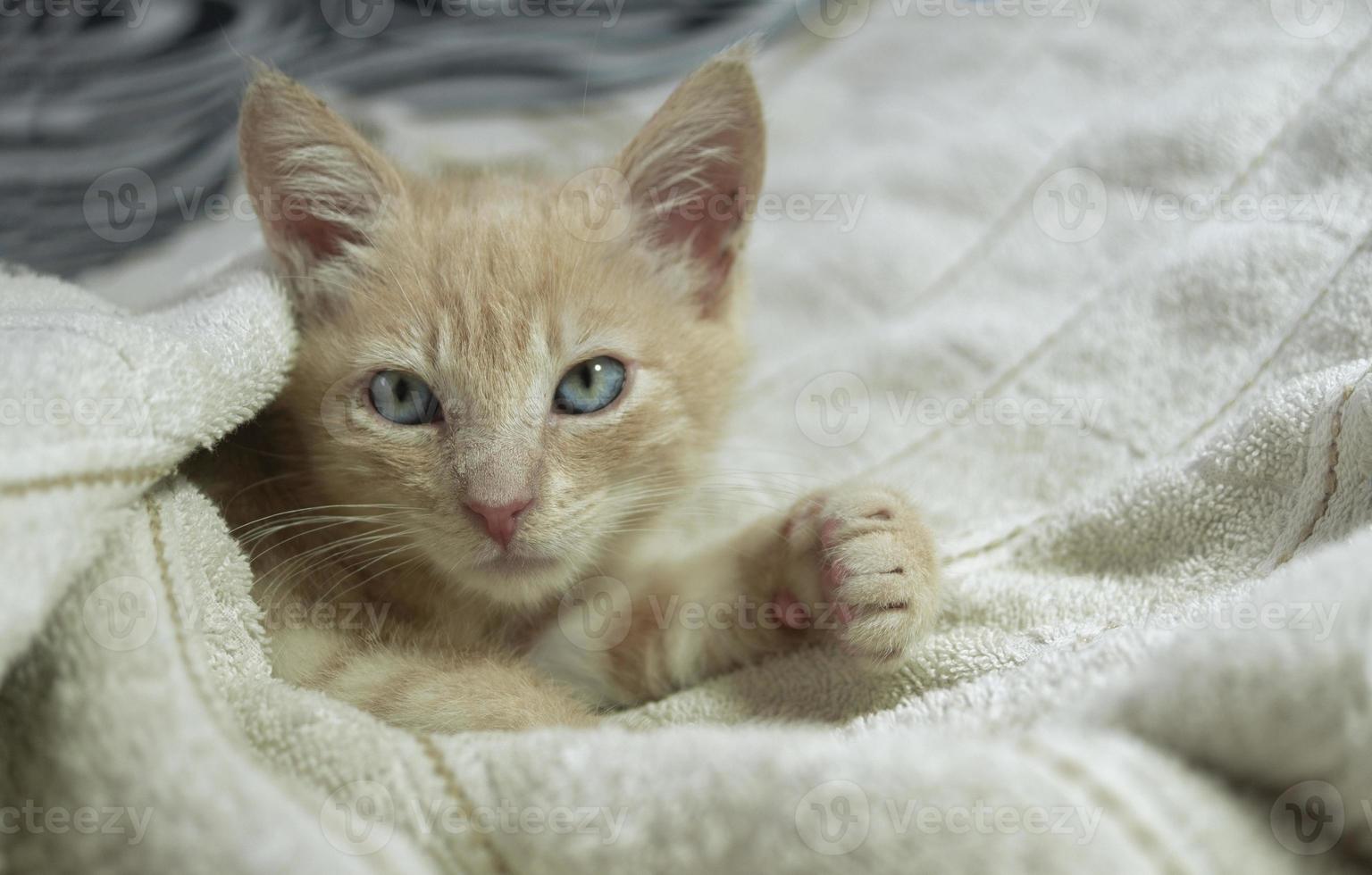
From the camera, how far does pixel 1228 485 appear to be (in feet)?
3.84

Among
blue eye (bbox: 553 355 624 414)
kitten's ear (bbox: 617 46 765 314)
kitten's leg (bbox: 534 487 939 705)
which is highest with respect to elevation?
kitten's ear (bbox: 617 46 765 314)

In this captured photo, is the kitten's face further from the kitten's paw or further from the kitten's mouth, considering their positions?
the kitten's paw

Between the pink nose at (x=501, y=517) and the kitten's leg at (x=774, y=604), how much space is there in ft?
0.90

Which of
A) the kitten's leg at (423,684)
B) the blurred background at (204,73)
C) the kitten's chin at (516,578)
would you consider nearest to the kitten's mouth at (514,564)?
the kitten's chin at (516,578)

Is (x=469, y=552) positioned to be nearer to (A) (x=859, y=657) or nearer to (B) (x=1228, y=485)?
(A) (x=859, y=657)

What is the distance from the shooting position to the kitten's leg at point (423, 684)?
1027mm

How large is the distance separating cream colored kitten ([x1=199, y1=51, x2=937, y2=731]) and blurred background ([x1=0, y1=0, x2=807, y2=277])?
20.7 inches

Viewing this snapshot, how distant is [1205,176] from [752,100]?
95 cm

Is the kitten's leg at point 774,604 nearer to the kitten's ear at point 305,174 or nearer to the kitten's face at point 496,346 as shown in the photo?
the kitten's face at point 496,346

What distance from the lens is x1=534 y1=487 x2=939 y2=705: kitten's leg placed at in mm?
1108

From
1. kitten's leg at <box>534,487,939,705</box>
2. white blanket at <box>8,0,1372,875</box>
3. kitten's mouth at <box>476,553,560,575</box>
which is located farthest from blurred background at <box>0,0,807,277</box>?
kitten's mouth at <box>476,553,560,575</box>

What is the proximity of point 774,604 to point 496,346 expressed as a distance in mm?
534

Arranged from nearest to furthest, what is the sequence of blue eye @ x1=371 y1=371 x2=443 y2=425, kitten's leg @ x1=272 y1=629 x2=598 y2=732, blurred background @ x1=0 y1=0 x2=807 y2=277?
kitten's leg @ x1=272 y1=629 x2=598 y2=732
blue eye @ x1=371 y1=371 x2=443 y2=425
blurred background @ x1=0 y1=0 x2=807 y2=277

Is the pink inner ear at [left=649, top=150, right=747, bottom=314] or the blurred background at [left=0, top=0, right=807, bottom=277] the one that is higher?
the pink inner ear at [left=649, top=150, right=747, bottom=314]
